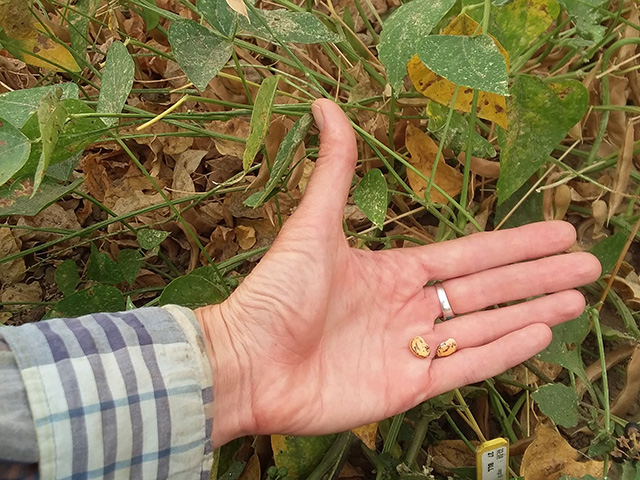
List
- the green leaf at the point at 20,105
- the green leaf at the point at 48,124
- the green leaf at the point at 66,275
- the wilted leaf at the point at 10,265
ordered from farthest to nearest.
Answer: the wilted leaf at the point at 10,265
the green leaf at the point at 66,275
the green leaf at the point at 20,105
the green leaf at the point at 48,124

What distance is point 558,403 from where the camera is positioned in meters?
0.73

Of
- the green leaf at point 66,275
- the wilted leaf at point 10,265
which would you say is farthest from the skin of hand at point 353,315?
the wilted leaf at point 10,265

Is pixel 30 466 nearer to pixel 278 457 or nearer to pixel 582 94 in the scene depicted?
pixel 278 457

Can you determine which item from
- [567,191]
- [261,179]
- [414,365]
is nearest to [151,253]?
[261,179]

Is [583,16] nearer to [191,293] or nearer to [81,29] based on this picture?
[191,293]

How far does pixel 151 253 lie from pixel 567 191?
73 centimetres

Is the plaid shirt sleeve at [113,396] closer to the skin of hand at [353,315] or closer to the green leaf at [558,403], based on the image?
the skin of hand at [353,315]

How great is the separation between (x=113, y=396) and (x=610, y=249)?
2.20 ft

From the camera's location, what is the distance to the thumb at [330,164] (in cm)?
71

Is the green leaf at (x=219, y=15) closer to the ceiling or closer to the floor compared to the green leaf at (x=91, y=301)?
closer to the ceiling

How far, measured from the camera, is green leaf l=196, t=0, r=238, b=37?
25.5 inches

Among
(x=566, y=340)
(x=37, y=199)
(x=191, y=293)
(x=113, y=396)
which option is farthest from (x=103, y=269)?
(x=566, y=340)

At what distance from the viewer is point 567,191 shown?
942mm

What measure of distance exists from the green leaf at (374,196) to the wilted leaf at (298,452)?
1.20 ft
